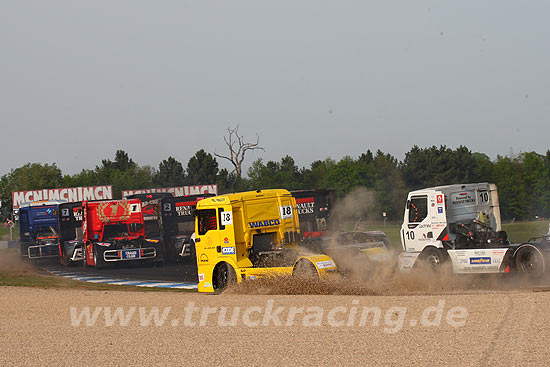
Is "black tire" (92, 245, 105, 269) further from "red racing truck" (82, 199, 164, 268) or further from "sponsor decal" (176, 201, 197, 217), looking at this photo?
"sponsor decal" (176, 201, 197, 217)

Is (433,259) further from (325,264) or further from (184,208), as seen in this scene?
(184,208)

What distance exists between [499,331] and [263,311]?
13.2ft

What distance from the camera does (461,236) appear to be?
17.4 meters

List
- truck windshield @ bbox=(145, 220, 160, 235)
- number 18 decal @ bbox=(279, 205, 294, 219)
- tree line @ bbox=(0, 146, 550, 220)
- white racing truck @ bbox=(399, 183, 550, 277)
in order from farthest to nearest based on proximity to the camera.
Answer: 1. tree line @ bbox=(0, 146, 550, 220)
2. truck windshield @ bbox=(145, 220, 160, 235)
3. number 18 decal @ bbox=(279, 205, 294, 219)
4. white racing truck @ bbox=(399, 183, 550, 277)

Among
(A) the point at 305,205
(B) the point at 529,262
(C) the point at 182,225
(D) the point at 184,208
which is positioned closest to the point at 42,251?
(C) the point at 182,225

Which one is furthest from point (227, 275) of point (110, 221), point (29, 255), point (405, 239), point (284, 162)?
point (284, 162)

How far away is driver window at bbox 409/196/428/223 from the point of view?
17.9 m

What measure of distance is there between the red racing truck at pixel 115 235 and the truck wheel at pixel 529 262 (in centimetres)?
1739

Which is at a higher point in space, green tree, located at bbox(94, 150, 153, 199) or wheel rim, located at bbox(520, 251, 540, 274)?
green tree, located at bbox(94, 150, 153, 199)

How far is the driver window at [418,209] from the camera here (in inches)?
705

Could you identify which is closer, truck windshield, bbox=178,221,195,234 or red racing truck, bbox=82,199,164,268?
red racing truck, bbox=82,199,164,268

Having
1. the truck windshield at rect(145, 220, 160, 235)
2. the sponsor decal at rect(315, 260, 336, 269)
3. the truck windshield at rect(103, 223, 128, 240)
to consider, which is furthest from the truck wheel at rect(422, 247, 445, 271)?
the truck windshield at rect(103, 223, 128, 240)

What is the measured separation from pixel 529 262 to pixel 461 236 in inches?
89.4

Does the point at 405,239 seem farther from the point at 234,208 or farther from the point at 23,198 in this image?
the point at 23,198
